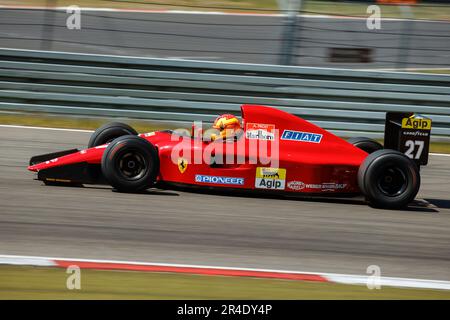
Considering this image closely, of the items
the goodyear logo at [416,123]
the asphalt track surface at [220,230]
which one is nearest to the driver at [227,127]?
the asphalt track surface at [220,230]

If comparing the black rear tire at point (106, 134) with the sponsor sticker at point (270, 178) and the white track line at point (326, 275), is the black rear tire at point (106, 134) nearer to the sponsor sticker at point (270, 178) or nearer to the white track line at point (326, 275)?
the sponsor sticker at point (270, 178)

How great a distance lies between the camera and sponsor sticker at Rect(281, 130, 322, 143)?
8.47 metres

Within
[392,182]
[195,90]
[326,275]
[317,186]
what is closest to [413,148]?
[392,182]

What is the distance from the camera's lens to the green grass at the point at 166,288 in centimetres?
521

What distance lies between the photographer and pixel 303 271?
6.12 m

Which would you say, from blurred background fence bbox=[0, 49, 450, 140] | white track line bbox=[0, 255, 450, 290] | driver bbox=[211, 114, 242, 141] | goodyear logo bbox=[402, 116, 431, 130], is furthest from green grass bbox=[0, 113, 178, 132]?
white track line bbox=[0, 255, 450, 290]

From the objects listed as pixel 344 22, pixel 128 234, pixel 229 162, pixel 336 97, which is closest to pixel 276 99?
pixel 336 97

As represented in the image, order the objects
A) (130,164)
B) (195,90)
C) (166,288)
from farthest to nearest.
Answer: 1. (195,90)
2. (130,164)
3. (166,288)

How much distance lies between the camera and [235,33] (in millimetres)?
16844

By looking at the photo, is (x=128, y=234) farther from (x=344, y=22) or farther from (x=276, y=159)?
(x=344, y=22)

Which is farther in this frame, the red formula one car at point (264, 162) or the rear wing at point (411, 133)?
the rear wing at point (411, 133)

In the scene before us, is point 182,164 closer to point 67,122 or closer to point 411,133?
point 411,133

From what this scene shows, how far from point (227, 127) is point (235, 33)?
8.81m

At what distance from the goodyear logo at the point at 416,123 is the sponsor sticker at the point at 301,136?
951mm
